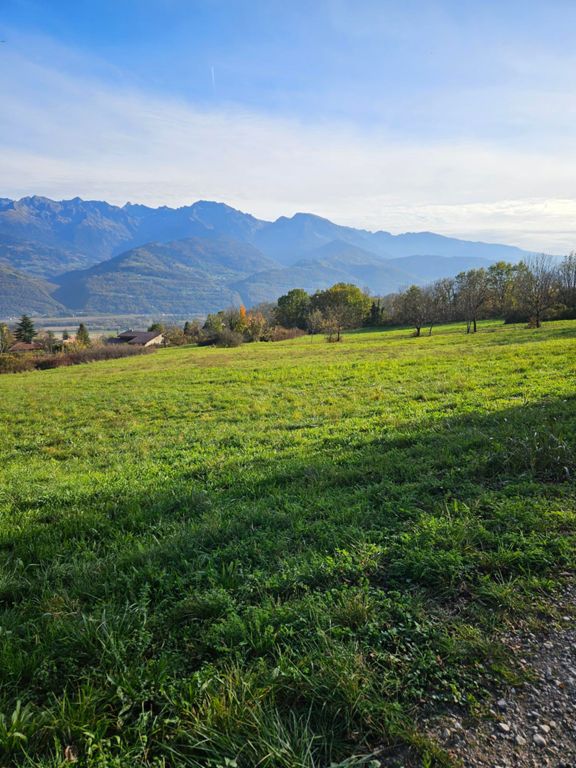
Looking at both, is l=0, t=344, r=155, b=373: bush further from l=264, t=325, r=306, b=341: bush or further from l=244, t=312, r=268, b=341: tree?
l=264, t=325, r=306, b=341: bush

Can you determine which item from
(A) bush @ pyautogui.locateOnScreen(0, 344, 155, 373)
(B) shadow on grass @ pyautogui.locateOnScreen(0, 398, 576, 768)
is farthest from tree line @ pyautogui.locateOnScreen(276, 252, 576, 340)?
(B) shadow on grass @ pyautogui.locateOnScreen(0, 398, 576, 768)

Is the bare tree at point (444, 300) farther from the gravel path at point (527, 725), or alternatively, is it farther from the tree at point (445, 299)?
the gravel path at point (527, 725)

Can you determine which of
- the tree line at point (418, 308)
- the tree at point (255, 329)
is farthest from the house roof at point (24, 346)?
the tree at point (255, 329)

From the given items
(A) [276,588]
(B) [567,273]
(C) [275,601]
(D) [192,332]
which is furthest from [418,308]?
(D) [192,332]

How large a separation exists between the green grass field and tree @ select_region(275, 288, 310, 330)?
290 ft

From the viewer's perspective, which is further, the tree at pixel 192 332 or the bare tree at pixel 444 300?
the tree at pixel 192 332

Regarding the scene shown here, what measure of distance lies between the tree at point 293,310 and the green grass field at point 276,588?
88.5 m

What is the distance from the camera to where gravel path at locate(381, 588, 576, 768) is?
2.17 metres

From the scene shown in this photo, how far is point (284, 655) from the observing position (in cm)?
280

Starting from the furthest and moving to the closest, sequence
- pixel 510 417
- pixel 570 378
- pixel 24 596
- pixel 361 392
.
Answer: pixel 361 392, pixel 570 378, pixel 510 417, pixel 24 596

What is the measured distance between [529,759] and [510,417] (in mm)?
7069

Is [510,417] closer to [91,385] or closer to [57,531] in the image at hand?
[57,531]

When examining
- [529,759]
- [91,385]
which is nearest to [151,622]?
[529,759]

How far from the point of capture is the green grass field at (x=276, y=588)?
7.84 feet
